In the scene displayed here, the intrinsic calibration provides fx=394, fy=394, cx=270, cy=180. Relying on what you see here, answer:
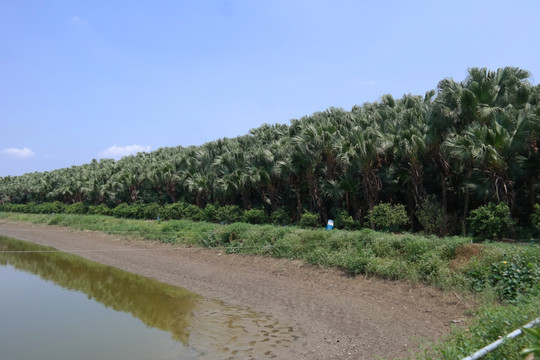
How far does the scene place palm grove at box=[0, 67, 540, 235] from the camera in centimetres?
1730

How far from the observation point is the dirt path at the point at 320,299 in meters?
9.41

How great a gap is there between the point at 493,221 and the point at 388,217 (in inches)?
200

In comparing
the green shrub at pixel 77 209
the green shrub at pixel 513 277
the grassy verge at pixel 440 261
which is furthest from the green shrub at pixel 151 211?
the green shrub at pixel 513 277

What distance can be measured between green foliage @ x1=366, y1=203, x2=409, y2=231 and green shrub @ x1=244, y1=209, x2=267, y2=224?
884 cm

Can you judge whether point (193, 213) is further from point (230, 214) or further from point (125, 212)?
point (125, 212)

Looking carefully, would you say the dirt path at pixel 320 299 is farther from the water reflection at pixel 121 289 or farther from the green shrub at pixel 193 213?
the green shrub at pixel 193 213

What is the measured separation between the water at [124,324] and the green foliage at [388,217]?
34.3 ft

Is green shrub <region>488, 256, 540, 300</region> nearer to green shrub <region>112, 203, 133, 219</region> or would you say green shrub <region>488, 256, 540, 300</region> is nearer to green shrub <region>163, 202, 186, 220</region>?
green shrub <region>163, 202, 186, 220</region>

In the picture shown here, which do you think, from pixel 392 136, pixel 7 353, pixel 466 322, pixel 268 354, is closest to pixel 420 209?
pixel 392 136

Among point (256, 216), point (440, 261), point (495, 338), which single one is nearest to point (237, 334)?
point (495, 338)

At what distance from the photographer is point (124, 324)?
11.7m

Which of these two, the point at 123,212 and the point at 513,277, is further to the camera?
the point at 123,212

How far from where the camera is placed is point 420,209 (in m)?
19.7

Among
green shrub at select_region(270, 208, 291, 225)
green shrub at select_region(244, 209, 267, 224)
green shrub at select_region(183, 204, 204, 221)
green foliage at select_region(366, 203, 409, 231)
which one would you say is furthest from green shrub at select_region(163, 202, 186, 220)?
green foliage at select_region(366, 203, 409, 231)
